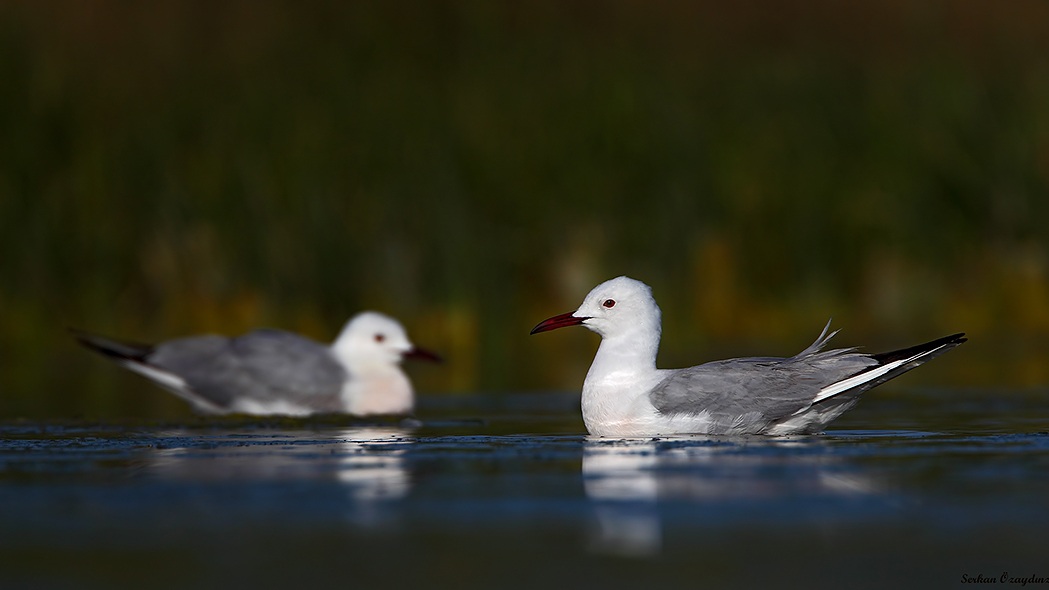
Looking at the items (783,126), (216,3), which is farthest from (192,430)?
(216,3)

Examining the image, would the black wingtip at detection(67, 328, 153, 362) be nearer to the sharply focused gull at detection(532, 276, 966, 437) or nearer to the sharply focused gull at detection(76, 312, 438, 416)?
the sharply focused gull at detection(76, 312, 438, 416)

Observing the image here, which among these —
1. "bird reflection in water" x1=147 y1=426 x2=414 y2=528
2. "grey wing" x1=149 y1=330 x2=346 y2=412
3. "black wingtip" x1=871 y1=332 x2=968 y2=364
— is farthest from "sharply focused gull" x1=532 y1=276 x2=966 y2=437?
"grey wing" x1=149 y1=330 x2=346 y2=412

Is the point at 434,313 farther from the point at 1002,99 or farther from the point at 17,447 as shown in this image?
the point at 17,447

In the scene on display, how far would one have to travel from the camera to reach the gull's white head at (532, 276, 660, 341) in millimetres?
9664

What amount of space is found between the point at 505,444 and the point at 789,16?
768 inches

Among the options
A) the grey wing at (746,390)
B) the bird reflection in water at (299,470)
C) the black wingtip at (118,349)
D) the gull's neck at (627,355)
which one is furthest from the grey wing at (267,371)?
the grey wing at (746,390)

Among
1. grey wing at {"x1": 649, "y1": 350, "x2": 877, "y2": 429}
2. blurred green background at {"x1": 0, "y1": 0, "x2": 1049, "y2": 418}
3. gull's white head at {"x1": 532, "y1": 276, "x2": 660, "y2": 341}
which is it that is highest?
blurred green background at {"x1": 0, "y1": 0, "x2": 1049, "y2": 418}

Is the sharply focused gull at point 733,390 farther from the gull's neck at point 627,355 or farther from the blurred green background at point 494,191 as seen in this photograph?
the blurred green background at point 494,191

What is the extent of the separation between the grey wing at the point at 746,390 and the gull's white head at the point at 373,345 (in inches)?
154

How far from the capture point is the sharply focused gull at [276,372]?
39.8ft

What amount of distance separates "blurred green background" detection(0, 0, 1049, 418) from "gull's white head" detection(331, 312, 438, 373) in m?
1.91

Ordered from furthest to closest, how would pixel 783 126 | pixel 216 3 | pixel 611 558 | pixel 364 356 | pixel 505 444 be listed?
pixel 216 3, pixel 783 126, pixel 364 356, pixel 505 444, pixel 611 558

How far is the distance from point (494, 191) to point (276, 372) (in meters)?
5.18

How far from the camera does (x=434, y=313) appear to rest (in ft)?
54.4
